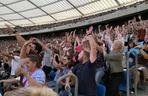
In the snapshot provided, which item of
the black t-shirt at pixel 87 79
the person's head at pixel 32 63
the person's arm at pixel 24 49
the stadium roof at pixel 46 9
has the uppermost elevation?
the stadium roof at pixel 46 9

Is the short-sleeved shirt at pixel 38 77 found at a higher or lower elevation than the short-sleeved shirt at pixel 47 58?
lower

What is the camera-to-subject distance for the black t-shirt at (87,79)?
5.77m

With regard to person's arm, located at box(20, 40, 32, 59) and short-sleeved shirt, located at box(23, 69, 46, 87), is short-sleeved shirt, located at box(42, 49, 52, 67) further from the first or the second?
short-sleeved shirt, located at box(23, 69, 46, 87)

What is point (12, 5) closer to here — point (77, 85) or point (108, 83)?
point (108, 83)

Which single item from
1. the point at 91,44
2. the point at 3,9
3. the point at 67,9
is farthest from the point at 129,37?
the point at 3,9

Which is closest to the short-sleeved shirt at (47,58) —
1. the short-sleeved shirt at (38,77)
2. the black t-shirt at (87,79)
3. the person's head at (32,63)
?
the black t-shirt at (87,79)

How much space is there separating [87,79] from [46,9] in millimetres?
21629

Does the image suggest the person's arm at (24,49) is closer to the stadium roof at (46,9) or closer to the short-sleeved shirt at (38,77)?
the short-sleeved shirt at (38,77)

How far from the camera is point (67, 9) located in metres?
25.6

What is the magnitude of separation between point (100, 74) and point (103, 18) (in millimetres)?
11659

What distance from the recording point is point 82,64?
595 cm

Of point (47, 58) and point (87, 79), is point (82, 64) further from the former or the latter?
point (47, 58)

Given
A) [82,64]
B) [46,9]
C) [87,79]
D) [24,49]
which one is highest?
[46,9]

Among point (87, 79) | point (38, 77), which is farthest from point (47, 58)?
point (38, 77)
